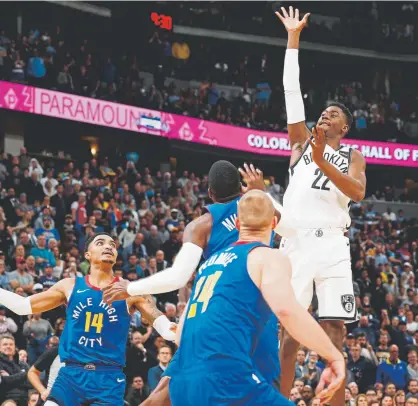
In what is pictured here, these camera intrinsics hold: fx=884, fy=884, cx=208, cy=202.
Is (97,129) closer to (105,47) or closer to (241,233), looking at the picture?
(105,47)

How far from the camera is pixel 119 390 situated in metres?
8.20

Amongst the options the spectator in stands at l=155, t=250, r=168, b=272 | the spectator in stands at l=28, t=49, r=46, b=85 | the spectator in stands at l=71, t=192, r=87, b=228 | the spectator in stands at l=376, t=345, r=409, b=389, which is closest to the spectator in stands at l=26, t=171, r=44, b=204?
the spectator in stands at l=71, t=192, r=87, b=228

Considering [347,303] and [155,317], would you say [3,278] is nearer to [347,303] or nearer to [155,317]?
[155,317]

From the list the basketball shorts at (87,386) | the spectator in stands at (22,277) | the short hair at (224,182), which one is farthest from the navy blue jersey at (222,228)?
the spectator in stands at (22,277)

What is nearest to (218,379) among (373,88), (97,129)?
(97,129)

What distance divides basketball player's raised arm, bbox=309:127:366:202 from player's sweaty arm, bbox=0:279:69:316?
2922mm

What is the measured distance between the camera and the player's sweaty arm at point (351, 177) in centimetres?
689

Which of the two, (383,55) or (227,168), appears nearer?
(227,168)

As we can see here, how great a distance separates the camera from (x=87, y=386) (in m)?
8.02

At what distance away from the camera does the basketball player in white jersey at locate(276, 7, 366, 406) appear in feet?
23.7

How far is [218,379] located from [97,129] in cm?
2309

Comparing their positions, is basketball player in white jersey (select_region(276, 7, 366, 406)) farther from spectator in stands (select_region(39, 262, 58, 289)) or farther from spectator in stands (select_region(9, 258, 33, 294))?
spectator in stands (select_region(39, 262, 58, 289))

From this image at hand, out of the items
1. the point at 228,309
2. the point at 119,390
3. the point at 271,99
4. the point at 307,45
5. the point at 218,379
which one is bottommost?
the point at 119,390

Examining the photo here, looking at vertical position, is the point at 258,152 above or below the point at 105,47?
below
